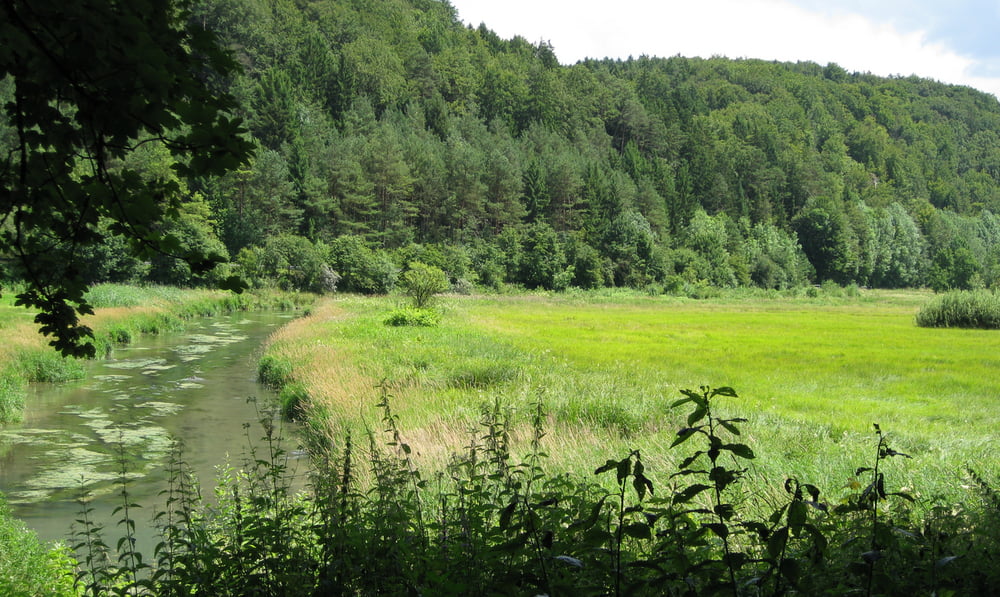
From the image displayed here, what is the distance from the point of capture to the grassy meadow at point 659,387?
965 centimetres

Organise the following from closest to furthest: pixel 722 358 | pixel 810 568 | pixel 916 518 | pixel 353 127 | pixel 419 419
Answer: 1. pixel 810 568
2. pixel 916 518
3. pixel 419 419
4. pixel 722 358
5. pixel 353 127

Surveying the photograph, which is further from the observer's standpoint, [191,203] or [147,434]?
[191,203]

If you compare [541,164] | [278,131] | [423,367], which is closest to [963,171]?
[541,164]

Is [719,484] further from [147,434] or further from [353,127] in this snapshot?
[353,127]

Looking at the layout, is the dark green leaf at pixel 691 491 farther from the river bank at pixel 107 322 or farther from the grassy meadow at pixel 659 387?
the river bank at pixel 107 322

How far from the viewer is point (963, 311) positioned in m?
37.9

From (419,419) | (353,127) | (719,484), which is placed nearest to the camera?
(719,484)

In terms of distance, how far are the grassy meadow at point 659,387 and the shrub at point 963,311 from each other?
3.46 m

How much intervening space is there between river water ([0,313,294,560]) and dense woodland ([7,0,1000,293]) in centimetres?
2620

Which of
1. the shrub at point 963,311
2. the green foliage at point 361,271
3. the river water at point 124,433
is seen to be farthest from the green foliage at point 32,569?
the green foliage at point 361,271

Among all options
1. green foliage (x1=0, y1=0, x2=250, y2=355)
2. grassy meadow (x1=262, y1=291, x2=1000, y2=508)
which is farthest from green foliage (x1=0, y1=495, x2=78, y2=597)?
green foliage (x1=0, y1=0, x2=250, y2=355)

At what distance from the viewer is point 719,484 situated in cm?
250

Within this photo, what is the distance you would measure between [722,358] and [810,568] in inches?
875

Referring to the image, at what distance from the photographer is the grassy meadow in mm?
9648
